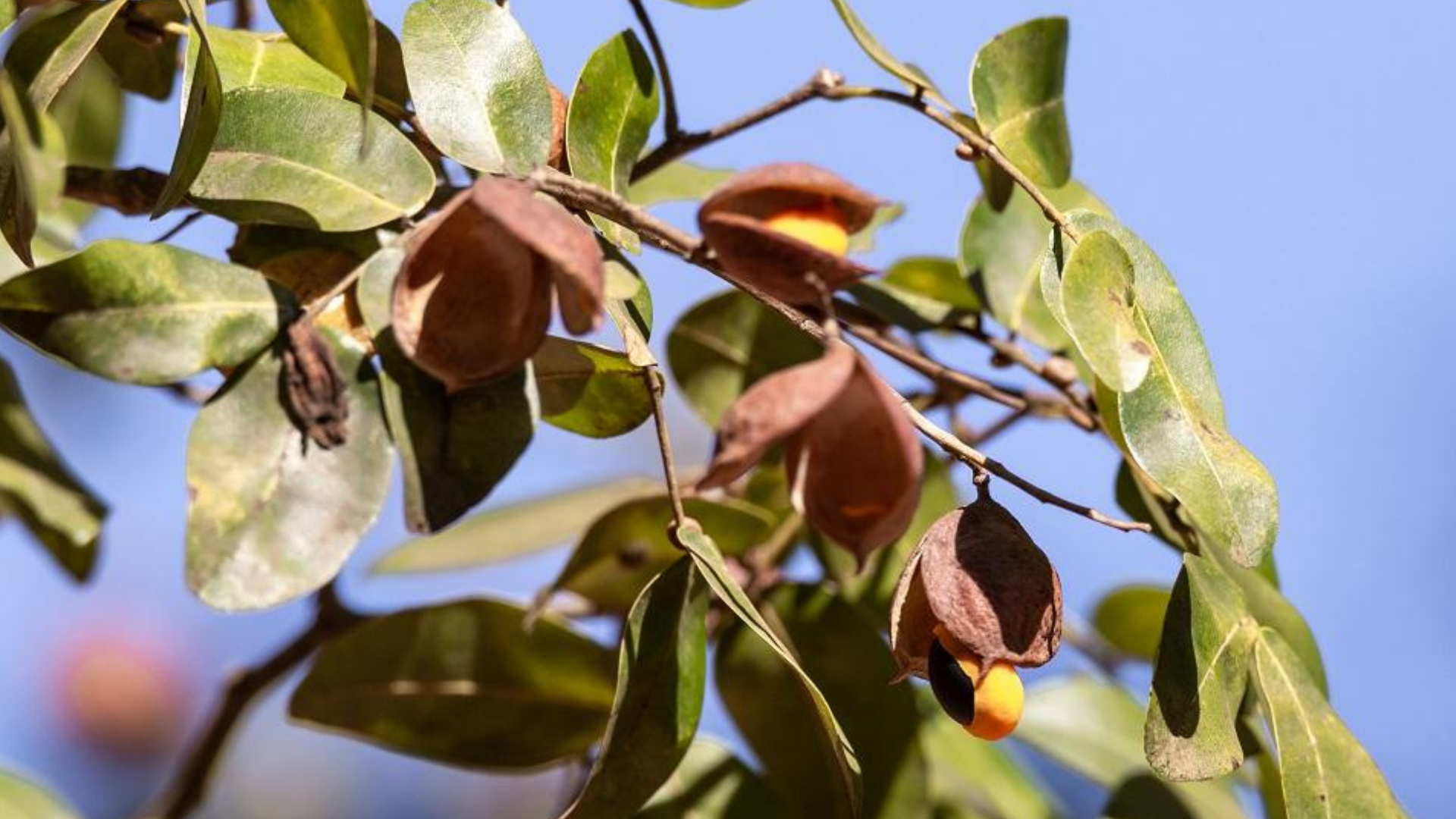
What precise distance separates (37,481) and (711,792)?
436mm

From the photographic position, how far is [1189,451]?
2.16 ft

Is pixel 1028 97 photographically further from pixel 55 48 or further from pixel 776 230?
pixel 55 48

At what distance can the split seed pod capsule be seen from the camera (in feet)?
A: 2.13

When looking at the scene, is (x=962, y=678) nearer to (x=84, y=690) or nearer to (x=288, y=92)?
(x=288, y=92)

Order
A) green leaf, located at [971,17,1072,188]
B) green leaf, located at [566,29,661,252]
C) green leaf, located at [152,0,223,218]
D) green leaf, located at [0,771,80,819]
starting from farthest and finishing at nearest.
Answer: green leaf, located at [0,771,80,819] < green leaf, located at [971,17,1072,188] < green leaf, located at [566,29,661,252] < green leaf, located at [152,0,223,218]

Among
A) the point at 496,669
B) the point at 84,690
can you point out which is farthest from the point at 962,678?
the point at 84,690

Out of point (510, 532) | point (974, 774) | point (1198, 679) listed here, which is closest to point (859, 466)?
point (1198, 679)

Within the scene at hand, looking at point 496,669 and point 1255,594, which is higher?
point 1255,594

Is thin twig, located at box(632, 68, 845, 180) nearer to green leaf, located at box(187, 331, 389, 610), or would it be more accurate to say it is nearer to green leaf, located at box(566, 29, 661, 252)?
green leaf, located at box(566, 29, 661, 252)

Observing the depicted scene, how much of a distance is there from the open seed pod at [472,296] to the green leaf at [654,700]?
0.47 ft

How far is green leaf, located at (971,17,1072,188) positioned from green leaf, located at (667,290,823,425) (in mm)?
252

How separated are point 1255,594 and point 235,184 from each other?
544mm

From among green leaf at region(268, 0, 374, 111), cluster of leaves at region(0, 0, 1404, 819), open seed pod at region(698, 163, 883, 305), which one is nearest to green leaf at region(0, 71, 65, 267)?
cluster of leaves at region(0, 0, 1404, 819)

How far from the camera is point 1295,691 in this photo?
804 mm
